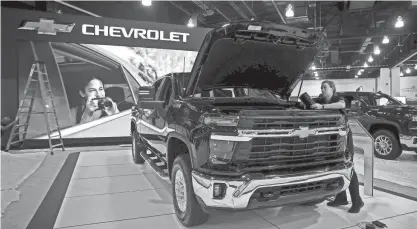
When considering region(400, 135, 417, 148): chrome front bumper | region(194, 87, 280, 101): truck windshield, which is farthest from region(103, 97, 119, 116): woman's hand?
region(400, 135, 417, 148): chrome front bumper

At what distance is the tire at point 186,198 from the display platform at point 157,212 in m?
0.14

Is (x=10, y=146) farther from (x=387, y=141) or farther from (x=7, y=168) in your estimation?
(x=387, y=141)

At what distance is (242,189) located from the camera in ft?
7.59

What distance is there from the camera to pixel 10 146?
24.6 ft

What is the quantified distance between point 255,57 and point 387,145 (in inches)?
178

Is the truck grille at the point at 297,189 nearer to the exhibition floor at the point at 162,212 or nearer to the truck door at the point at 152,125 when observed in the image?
the exhibition floor at the point at 162,212

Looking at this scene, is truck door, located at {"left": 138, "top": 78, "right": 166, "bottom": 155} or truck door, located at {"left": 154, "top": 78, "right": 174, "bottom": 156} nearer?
truck door, located at {"left": 154, "top": 78, "right": 174, "bottom": 156}

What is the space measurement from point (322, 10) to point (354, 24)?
1.41 meters

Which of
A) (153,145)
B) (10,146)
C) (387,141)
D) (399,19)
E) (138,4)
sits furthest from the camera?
(138,4)

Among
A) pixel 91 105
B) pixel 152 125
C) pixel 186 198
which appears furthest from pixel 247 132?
pixel 91 105

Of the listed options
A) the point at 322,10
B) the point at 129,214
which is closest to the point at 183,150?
the point at 129,214

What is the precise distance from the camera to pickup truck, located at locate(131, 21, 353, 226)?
240 cm

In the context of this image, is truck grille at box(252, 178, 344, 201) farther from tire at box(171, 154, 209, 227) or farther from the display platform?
tire at box(171, 154, 209, 227)

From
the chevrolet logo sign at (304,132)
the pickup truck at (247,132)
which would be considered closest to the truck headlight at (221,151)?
the pickup truck at (247,132)
